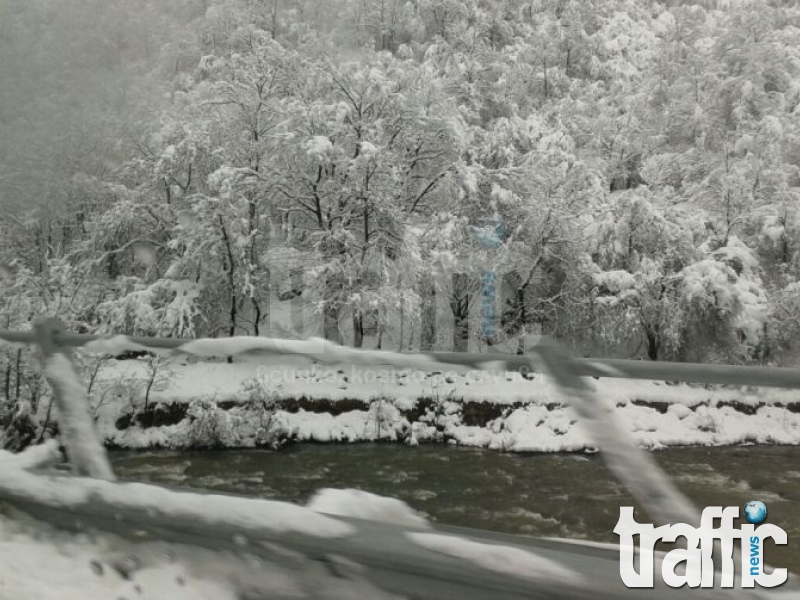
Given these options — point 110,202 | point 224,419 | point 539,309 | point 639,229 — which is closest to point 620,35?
point 639,229

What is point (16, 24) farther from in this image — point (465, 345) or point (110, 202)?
point (465, 345)

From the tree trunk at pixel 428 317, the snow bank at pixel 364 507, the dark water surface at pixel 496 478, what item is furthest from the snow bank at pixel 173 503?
the tree trunk at pixel 428 317

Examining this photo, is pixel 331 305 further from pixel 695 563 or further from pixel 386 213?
pixel 695 563

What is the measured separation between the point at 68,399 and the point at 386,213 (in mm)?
14998

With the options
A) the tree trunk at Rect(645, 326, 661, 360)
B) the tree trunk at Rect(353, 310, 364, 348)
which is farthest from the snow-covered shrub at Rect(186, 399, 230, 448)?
the tree trunk at Rect(645, 326, 661, 360)

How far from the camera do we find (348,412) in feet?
49.8

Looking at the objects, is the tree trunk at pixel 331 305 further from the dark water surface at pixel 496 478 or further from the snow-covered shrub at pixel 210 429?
the dark water surface at pixel 496 478

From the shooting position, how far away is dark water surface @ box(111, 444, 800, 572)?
9086mm

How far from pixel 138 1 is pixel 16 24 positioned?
11.0m

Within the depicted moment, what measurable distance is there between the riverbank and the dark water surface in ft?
1.41

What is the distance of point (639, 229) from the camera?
18516 mm

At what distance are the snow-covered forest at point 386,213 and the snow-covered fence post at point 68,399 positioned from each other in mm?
12838

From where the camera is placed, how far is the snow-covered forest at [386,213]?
1672cm

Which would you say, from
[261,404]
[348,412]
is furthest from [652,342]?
[261,404]
